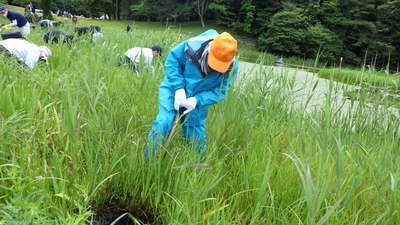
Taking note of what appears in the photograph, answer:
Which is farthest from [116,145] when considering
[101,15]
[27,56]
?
[101,15]

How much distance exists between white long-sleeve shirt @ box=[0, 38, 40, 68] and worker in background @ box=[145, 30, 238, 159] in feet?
5.95

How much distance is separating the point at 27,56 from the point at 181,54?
1.99 metres

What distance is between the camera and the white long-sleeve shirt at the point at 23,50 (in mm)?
2932

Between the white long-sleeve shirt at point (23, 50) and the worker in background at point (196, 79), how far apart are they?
5.95 feet

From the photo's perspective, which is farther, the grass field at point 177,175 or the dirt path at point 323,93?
the dirt path at point 323,93

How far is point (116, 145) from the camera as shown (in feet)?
4.07

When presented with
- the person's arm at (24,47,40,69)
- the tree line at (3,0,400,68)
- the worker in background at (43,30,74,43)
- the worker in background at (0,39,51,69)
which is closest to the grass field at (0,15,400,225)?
the person's arm at (24,47,40,69)

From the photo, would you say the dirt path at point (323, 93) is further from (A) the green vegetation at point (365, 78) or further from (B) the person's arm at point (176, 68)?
(B) the person's arm at point (176, 68)

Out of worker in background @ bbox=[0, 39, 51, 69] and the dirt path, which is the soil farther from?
worker in background @ bbox=[0, 39, 51, 69]

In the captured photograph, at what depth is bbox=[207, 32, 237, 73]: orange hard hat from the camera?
1.60 metres

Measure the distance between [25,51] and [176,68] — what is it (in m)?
2.20

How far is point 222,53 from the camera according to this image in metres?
1.61

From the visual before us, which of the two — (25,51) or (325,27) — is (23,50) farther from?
(325,27)

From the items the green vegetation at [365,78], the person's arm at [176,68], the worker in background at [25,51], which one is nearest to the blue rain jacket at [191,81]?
the person's arm at [176,68]
